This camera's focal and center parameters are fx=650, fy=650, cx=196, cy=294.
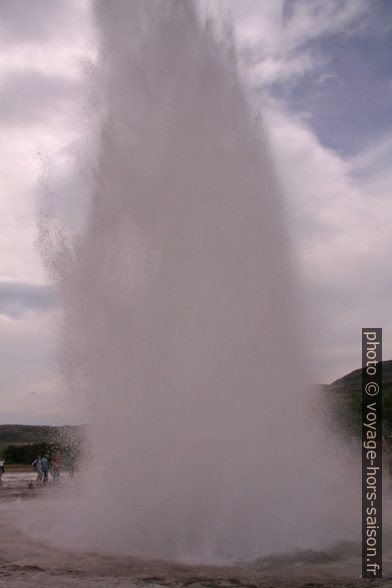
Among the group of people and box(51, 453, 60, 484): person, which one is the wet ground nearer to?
the group of people

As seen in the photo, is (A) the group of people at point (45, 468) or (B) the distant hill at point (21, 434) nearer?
(A) the group of people at point (45, 468)

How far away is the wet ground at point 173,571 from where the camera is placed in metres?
7.27

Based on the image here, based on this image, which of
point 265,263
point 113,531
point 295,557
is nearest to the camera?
point 295,557

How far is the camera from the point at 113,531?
33.1 feet

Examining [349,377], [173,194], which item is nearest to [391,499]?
[173,194]

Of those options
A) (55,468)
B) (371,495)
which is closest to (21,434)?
(55,468)

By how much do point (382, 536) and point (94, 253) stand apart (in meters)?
7.33

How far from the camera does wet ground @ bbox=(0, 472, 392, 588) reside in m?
7.27

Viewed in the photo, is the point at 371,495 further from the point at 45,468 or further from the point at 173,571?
the point at 45,468

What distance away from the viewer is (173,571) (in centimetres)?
790

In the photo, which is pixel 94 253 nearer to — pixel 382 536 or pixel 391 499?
pixel 382 536

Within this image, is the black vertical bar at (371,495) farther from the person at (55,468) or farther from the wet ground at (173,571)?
the person at (55,468)

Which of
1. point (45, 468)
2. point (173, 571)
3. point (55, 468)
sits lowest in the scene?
point (173, 571)

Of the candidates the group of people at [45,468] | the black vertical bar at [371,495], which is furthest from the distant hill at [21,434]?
the black vertical bar at [371,495]
